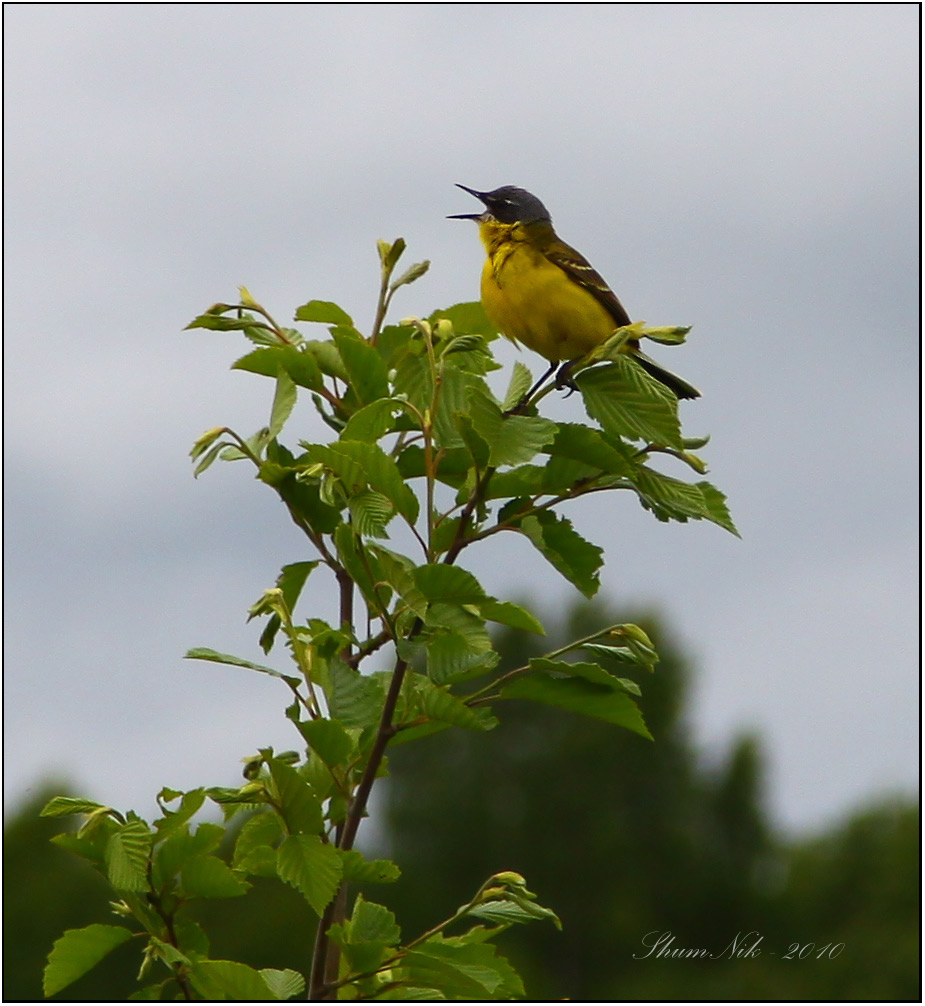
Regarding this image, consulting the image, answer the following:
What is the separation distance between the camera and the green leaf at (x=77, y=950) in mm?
5047

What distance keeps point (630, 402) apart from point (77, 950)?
255 cm

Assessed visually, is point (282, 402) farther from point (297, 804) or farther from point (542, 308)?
point (542, 308)

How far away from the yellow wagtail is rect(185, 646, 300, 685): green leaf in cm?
262

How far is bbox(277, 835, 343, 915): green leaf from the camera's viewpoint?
15.0 feet

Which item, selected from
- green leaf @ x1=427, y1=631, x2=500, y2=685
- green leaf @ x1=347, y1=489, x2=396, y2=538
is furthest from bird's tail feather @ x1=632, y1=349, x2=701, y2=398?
green leaf @ x1=427, y1=631, x2=500, y2=685

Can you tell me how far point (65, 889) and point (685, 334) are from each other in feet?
163

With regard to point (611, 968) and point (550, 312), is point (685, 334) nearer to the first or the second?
point (550, 312)

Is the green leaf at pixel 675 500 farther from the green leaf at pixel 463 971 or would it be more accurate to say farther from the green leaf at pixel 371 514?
the green leaf at pixel 463 971

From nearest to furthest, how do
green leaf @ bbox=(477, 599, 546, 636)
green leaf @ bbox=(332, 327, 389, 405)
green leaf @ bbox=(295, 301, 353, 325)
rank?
1. green leaf @ bbox=(477, 599, 546, 636)
2. green leaf @ bbox=(332, 327, 389, 405)
3. green leaf @ bbox=(295, 301, 353, 325)

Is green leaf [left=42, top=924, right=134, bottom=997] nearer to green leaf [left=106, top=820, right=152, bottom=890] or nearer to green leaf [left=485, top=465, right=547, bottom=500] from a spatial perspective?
green leaf [left=106, top=820, right=152, bottom=890]

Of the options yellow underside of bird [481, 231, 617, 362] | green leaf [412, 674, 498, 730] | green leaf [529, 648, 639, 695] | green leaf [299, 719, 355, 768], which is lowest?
green leaf [299, 719, 355, 768]

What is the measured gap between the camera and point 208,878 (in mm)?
4805

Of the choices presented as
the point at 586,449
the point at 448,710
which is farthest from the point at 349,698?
the point at 586,449

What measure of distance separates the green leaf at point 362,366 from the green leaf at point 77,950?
1.99m
